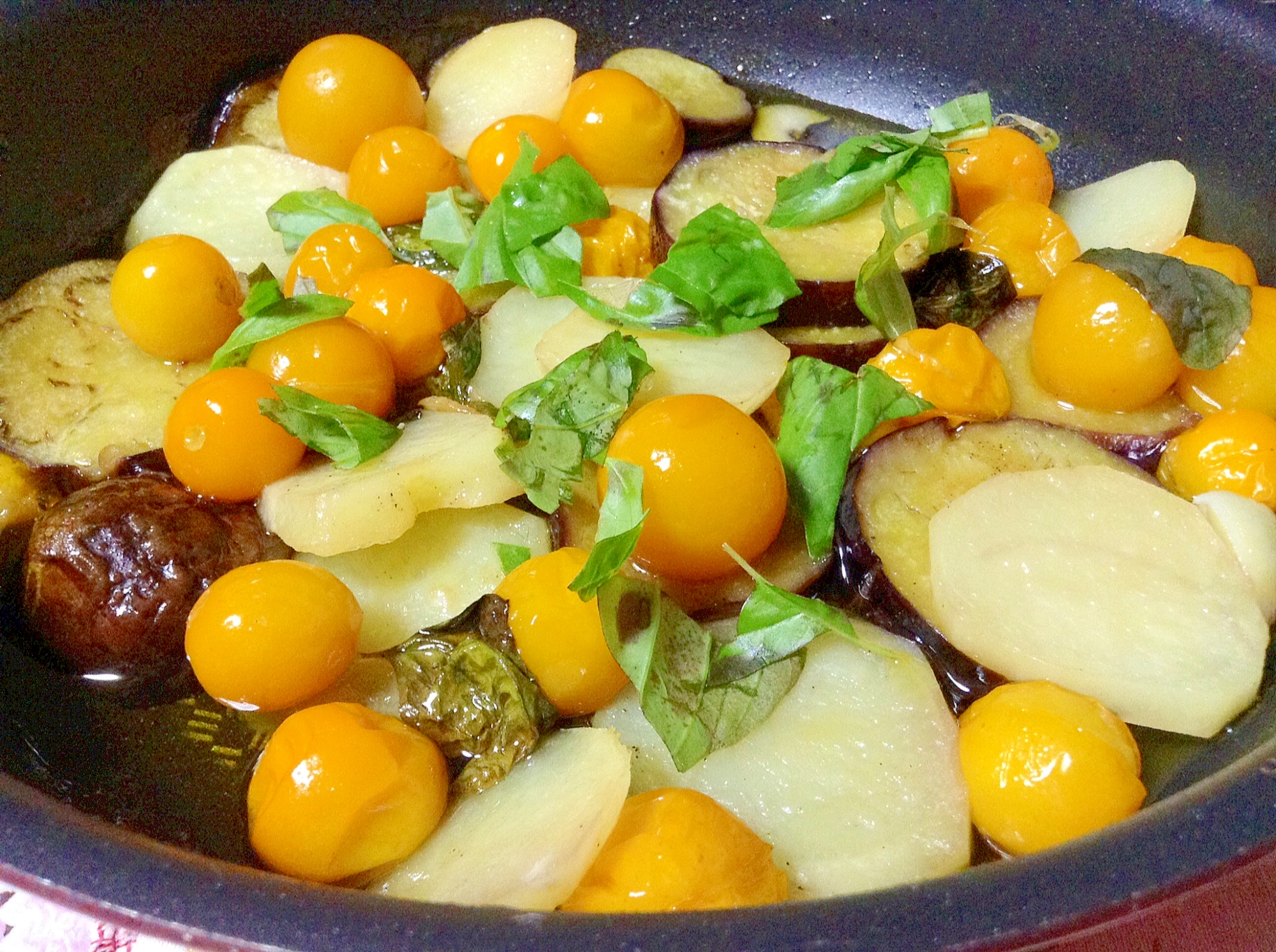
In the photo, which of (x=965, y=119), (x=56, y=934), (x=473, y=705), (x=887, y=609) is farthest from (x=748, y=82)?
(x=56, y=934)

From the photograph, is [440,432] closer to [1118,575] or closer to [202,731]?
[202,731]

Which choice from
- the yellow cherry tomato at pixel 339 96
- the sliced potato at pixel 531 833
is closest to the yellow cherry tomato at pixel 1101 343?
the sliced potato at pixel 531 833

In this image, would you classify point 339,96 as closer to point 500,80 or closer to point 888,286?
point 500,80

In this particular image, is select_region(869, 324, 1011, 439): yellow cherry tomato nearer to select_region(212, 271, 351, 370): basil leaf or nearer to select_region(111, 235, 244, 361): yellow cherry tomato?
select_region(212, 271, 351, 370): basil leaf

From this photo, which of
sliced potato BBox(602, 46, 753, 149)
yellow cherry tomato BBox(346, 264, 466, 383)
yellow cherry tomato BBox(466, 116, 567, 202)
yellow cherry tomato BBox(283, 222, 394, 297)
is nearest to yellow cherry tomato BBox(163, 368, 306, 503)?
yellow cherry tomato BBox(346, 264, 466, 383)

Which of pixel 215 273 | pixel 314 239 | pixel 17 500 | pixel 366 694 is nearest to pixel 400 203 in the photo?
pixel 314 239
